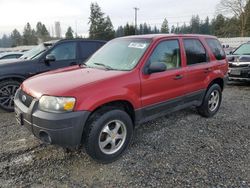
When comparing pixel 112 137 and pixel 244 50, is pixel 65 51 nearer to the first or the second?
pixel 112 137

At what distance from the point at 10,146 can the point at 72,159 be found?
46.9 inches

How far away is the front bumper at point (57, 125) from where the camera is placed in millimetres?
2982

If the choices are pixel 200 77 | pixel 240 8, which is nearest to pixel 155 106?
pixel 200 77

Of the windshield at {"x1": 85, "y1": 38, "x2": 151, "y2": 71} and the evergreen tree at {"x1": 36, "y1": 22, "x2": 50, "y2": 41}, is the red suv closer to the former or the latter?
the windshield at {"x1": 85, "y1": 38, "x2": 151, "y2": 71}

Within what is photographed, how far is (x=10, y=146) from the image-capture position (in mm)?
4051

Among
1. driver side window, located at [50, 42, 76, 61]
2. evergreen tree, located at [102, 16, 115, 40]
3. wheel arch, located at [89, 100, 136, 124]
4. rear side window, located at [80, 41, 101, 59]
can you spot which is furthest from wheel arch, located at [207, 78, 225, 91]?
evergreen tree, located at [102, 16, 115, 40]

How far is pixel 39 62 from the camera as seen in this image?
6109 mm

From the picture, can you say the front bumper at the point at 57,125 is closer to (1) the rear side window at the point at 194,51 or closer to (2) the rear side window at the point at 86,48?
(1) the rear side window at the point at 194,51

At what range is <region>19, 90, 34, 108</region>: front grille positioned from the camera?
11.2 ft

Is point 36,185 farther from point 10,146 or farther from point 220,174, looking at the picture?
point 220,174

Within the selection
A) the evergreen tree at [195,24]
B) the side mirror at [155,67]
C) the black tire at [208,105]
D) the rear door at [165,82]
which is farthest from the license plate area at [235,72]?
the evergreen tree at [195,24]

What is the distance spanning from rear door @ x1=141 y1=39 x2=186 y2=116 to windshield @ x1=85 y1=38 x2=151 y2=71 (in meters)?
0.23

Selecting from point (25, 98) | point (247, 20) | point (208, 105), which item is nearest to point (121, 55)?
point (25, 98)

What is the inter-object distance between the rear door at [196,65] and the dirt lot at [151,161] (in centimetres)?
77
